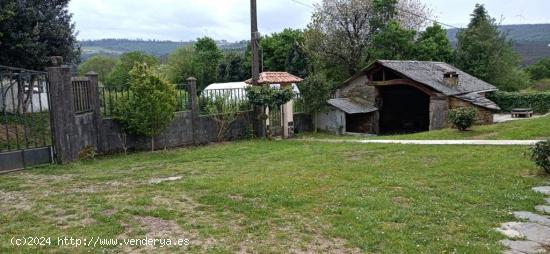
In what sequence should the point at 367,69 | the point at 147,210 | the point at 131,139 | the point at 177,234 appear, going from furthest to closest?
the point at 367,69, the point at 131,139, the point at 147,210, the point at 177,234

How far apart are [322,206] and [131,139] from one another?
8821mm

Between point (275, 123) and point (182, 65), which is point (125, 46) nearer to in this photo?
point (182, 65)

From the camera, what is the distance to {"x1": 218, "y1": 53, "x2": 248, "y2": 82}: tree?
49781 mm

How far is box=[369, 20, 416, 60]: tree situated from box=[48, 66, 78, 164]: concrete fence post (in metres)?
26.4

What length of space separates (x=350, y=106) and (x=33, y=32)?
598 inches

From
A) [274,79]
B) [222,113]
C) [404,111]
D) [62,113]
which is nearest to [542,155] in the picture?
[62,113]

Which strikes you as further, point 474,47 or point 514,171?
point 474,47

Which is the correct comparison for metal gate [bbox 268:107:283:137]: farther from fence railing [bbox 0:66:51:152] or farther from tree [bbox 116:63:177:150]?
fence railing [bbox 0:66:51:152]

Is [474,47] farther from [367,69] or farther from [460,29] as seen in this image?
[367,69]

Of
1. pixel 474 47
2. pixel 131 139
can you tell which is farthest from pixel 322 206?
pixel 474 47

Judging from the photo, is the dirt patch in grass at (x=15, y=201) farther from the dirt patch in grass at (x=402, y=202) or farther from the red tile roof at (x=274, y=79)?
the red tile roof at (x=274, y=79)

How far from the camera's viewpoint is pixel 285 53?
46062mm

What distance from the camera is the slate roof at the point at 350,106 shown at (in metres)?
23.1

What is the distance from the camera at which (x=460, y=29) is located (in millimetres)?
37312
